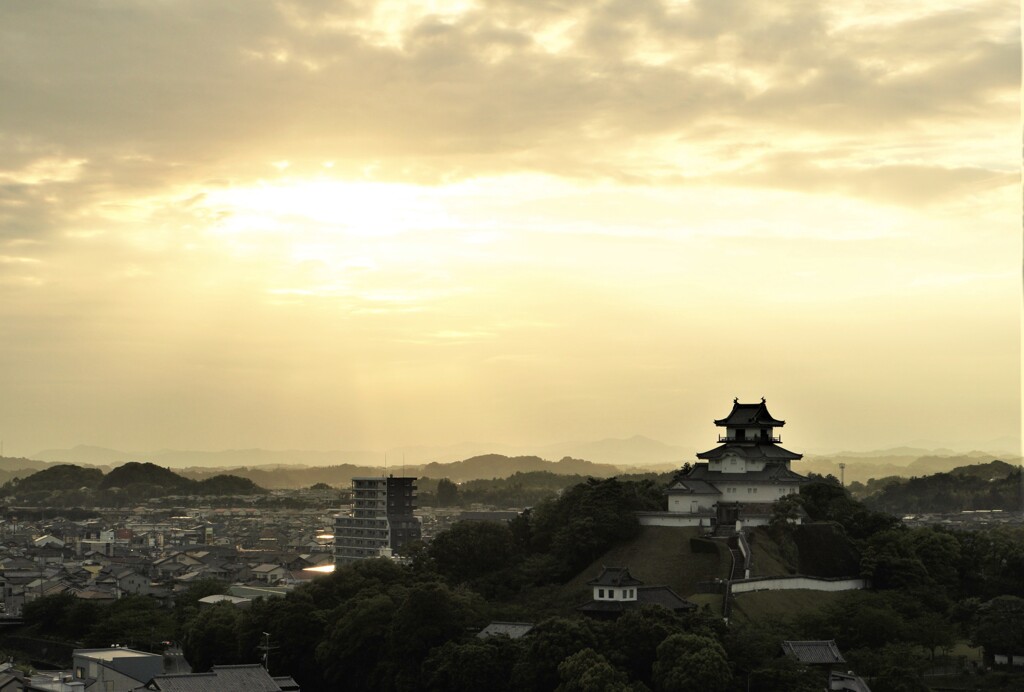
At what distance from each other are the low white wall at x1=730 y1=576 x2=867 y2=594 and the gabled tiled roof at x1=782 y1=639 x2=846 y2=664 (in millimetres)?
5067

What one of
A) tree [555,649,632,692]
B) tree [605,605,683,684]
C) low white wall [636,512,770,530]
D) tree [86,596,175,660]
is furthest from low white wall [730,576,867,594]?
tree [86,596,175,660]

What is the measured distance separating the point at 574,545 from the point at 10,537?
3626 inches

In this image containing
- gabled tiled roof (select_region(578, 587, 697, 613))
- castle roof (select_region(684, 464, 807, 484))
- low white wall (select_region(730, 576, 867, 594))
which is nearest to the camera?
gabled tiled roof (select_region(578, 587, 697, 613))

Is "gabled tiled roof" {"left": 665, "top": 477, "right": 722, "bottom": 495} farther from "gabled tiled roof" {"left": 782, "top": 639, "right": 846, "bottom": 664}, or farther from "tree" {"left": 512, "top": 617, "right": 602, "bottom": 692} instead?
"tree" {"left": 512, "top": 617, "right": 602, "bottom": 692}

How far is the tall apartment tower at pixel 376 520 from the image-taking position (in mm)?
90562

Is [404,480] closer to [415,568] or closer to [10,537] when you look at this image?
[415,568]

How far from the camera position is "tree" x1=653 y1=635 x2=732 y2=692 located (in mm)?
34562

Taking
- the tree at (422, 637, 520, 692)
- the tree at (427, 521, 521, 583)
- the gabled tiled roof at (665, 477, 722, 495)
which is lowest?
the tree at (422, 637, 520, 692)

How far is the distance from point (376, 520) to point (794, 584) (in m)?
50.8

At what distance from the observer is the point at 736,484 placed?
49.0 meters

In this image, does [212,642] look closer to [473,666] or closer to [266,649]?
[266,649]

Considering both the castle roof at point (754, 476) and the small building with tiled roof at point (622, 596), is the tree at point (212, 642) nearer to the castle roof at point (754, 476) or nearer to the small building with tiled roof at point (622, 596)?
the small building with tiled roof at point (622, 596)

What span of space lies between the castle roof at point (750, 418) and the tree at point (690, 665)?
52.9ft

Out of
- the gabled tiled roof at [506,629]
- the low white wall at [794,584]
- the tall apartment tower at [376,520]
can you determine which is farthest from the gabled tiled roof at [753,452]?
the tall apartment tower at [376,520]
